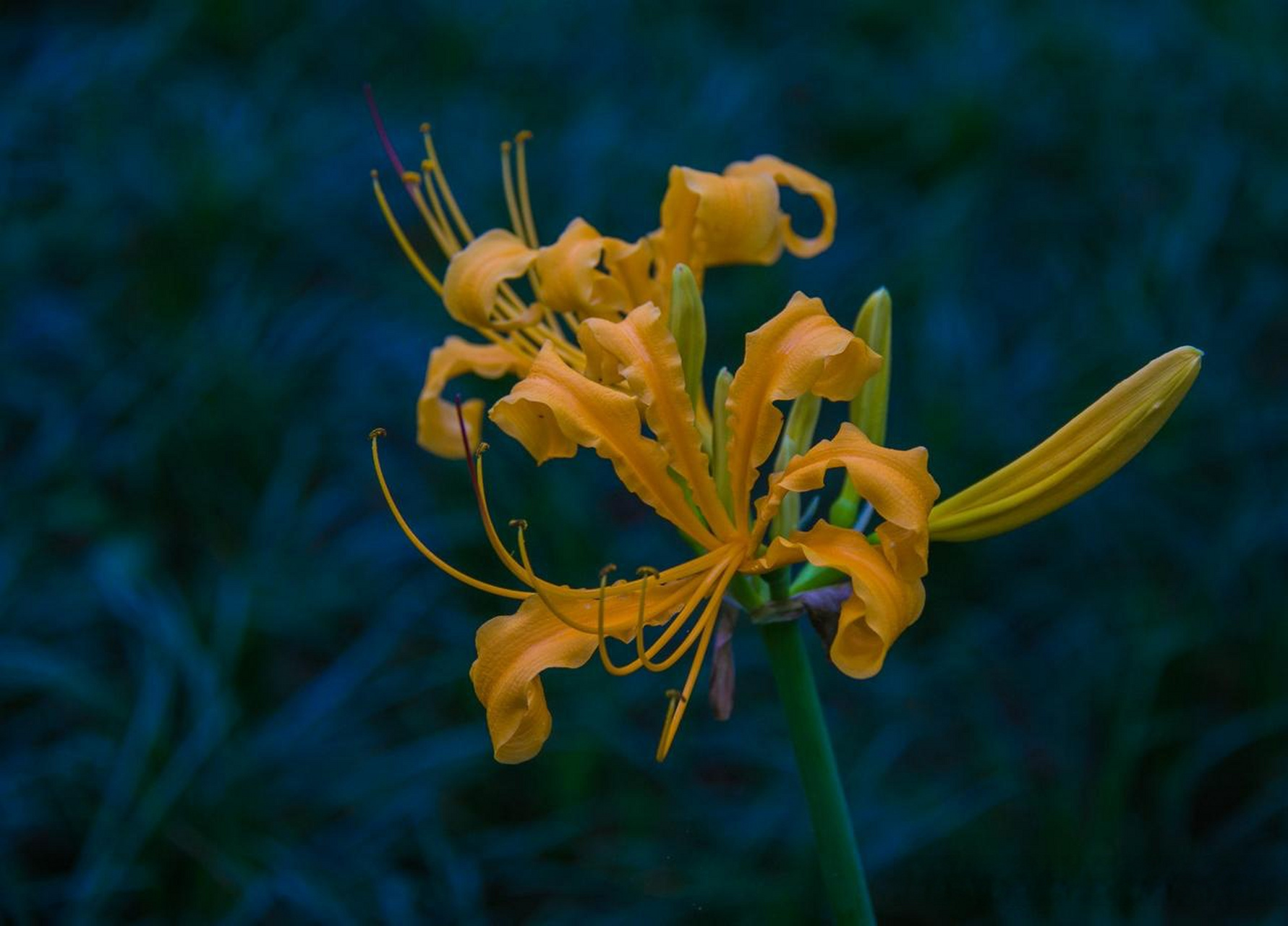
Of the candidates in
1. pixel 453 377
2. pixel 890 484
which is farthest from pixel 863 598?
pixel 453 377

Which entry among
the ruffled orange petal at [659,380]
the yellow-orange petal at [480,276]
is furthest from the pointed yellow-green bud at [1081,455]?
the yellow-orange petal at [480,276]

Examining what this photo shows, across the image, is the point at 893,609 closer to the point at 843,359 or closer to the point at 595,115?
the point at 843,359

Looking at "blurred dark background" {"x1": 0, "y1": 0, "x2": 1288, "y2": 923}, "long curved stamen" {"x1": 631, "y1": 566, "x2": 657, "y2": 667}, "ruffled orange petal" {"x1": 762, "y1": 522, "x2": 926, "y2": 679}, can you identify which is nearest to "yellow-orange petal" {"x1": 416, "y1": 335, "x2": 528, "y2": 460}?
"long curved stamen" {"x1": 631, "y1": 566, "x2": 657, "y2": 667}

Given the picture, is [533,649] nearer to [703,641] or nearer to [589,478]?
[703,641]

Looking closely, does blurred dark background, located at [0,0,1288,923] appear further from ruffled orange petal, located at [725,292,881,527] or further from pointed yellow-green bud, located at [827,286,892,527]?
ruffled orange petal, located at [725,292,881,527]

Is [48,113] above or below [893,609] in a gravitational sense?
below

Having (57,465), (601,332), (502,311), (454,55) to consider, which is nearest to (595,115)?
(454,55)

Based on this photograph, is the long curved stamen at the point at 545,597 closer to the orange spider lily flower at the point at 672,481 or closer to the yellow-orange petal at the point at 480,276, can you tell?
the orange spider lily flower at the point at 672,481
